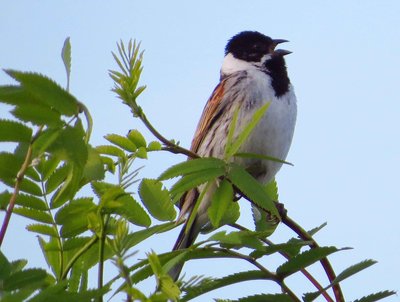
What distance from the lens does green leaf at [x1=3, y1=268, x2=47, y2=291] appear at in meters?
1.34

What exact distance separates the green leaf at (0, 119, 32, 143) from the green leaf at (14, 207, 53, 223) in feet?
0.98

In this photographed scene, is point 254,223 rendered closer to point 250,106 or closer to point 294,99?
point 250,106

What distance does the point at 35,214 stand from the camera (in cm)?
173

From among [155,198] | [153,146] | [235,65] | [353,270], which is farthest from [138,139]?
[235,65]

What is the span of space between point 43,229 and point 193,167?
35 centimetres

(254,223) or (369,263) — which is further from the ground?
(369,263)

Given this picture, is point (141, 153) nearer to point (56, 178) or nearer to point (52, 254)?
point (56, 178)

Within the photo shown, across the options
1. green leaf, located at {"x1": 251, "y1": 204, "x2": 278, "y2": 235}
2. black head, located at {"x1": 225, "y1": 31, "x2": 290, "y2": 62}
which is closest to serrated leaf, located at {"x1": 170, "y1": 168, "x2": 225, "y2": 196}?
green leaf, located at {"x1": 251, "y1": 204, "x2": 278, "y2": 235}

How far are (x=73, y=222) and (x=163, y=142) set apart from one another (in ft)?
1.29

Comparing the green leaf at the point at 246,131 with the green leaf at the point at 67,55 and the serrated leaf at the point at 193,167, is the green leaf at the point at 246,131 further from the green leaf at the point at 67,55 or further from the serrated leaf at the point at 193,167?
the green leaf at the point at 67,55

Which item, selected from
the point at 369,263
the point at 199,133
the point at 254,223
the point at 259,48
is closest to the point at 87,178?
the point at 369,263

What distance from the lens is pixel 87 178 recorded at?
1.46 m

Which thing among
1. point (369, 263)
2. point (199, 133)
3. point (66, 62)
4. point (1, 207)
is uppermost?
point (66, 62)

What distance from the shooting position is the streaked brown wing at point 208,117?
16.8 ft
